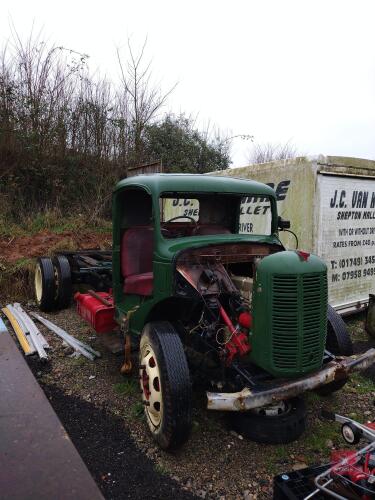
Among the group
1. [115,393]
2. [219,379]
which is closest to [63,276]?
[115,393]

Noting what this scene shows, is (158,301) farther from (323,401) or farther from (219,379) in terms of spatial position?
(323,401)

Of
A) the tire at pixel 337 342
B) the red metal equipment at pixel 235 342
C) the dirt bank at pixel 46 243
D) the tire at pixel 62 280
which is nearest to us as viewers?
the red metal equipment at pixel 235 342

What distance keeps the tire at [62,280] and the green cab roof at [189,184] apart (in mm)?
2492

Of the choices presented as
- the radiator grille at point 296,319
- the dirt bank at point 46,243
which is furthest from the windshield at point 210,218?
the dirt bank at point 46,243

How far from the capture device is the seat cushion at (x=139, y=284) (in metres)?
3.45

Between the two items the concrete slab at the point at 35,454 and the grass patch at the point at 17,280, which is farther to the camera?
the grass patch at the point at 17,280

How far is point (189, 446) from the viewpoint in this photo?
9.32 ft

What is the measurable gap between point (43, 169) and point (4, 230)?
2390mm

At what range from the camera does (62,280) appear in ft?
18.5

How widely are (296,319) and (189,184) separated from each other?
1.47 metres

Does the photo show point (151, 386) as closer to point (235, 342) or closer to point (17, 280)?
point (235, 342)

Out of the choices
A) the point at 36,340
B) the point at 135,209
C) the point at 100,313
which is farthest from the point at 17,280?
the point at 135,209

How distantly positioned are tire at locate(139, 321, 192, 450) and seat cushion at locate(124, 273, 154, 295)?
0.53 meters

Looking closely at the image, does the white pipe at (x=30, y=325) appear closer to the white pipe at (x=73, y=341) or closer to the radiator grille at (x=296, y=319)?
the white pipe at (x=73, y=341)
